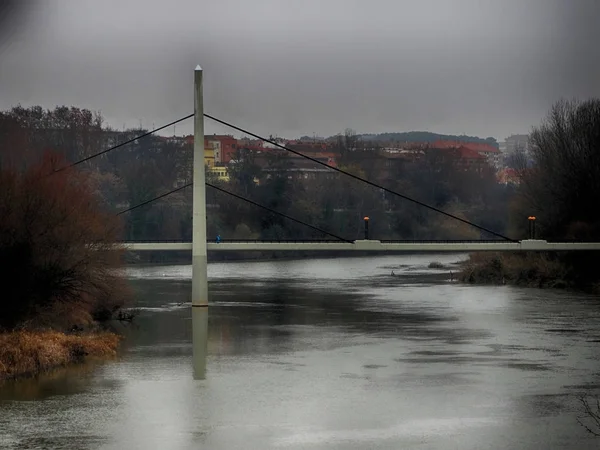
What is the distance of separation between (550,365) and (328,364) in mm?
3960

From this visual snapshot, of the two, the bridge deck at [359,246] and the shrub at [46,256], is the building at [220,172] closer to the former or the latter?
the bridge deck at [359,246]

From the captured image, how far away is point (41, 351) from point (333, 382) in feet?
16.6

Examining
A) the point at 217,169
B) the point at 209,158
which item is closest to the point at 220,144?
the point at 209,158

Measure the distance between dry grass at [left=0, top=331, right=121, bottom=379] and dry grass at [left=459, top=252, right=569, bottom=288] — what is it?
23482 millimetres

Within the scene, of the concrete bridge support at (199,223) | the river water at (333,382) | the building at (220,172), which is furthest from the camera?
the building at (220,172)

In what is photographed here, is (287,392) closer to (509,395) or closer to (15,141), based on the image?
(509,395)

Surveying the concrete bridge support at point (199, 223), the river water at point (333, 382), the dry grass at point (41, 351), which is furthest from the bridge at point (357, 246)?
the dry grass at point (41, 351)

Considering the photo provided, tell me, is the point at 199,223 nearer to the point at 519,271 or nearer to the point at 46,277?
the point at 46,277

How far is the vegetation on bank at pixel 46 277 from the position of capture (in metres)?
22.2

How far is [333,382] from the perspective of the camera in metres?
20.8

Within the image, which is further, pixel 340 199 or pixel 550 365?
pixel 340 199

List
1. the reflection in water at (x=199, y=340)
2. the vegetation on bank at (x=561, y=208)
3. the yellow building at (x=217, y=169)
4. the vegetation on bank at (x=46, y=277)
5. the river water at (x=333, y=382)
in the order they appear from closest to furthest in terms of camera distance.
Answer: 1. the river water at (x=333, y=382)
2. the vegetation on bank at (x=46, y=277)
3. the reflection in water at (x=199, y=340)
4. the vegetation on bank at (x=561, y=208)
5. the yellow building at (x=217, y=169)

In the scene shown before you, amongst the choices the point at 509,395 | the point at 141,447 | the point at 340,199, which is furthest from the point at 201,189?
the point at 340,199

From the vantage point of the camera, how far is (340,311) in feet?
112
